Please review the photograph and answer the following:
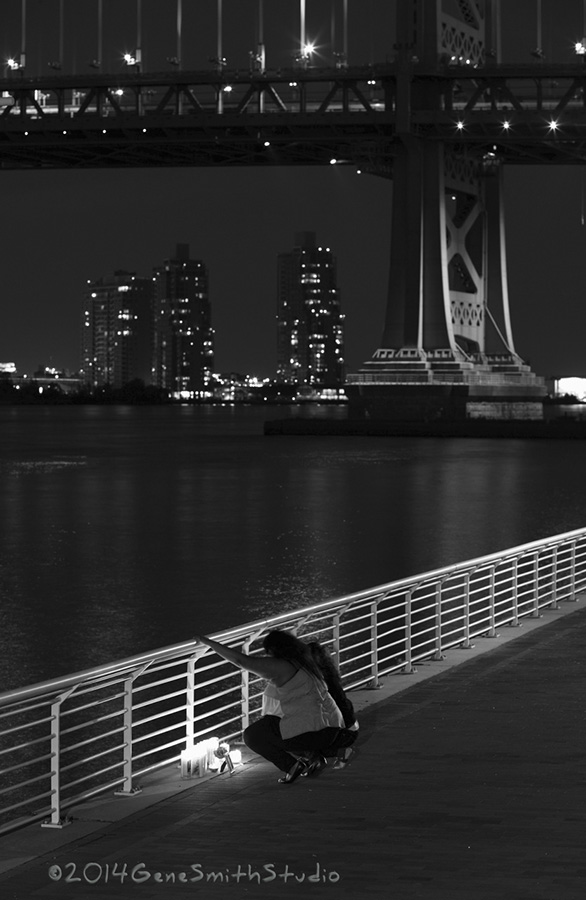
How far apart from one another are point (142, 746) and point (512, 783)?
18.0 feet

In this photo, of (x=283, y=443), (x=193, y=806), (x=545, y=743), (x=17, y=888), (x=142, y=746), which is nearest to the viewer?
(x=17, y=888)

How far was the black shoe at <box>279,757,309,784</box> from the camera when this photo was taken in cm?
756

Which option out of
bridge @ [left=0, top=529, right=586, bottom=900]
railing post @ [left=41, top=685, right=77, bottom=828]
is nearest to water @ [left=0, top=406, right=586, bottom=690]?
bridge @ [left=0, top=529, right=586, bottom=900]

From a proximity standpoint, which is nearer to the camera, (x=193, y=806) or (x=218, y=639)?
(x=193, y=806)

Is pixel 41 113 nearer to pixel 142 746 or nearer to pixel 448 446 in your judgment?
pixel 448 446

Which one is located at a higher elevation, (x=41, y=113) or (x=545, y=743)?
(x=41, y=113)

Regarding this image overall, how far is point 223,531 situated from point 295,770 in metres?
29.3

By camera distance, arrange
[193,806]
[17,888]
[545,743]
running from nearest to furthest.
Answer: [17,888] < [193,806] < [545,743]

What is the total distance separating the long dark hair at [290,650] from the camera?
25.0 feet

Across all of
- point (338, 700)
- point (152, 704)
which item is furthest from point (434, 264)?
point (338, 700)

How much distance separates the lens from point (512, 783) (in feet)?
24.7

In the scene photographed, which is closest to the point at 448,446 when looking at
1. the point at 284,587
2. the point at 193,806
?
the point at 284,587

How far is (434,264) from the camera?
8075 centimetres

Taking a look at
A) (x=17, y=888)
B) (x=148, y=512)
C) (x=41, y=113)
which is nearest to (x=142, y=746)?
(x=17, y=888)
